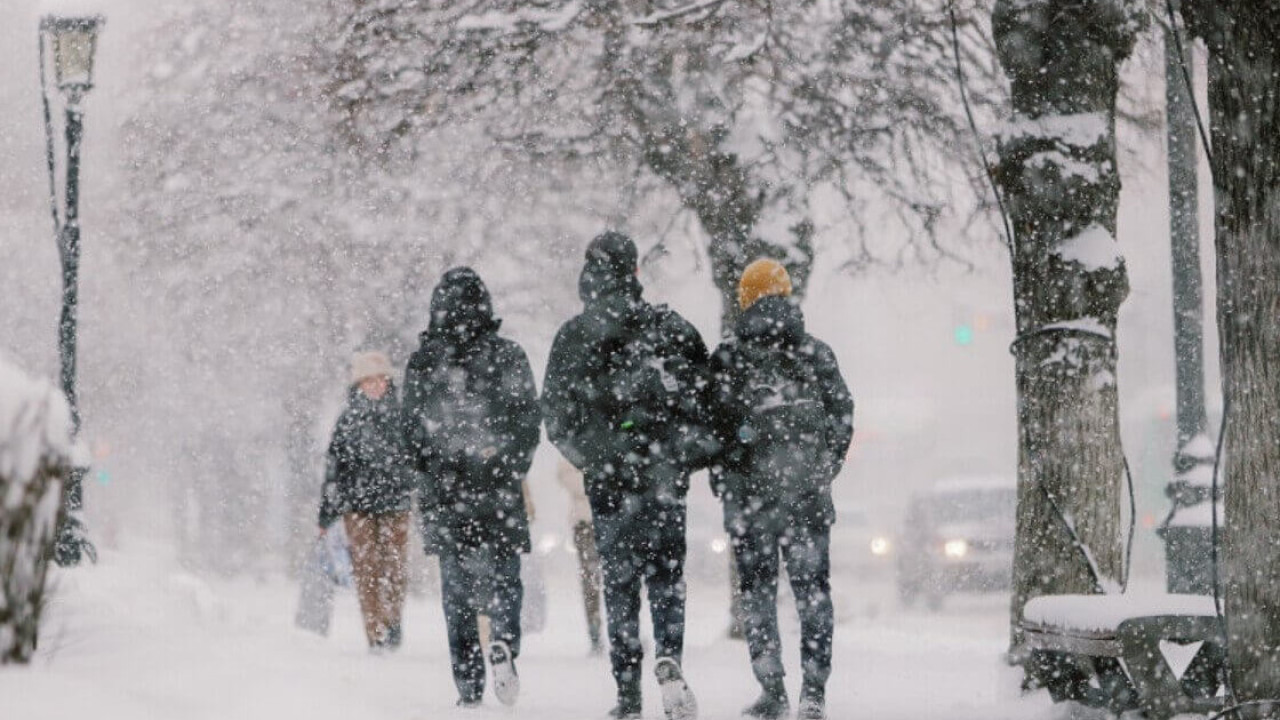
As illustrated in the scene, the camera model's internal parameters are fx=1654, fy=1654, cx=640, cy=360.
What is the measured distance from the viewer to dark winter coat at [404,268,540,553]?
25.6 feet

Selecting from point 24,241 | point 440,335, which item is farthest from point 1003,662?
point 24,241

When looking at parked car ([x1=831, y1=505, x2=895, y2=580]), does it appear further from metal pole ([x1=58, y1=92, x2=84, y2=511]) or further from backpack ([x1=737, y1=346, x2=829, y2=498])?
backpack ([x1=737, y1=346, x2=829, y2=498])

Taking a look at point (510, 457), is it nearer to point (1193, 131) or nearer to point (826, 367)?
point (826, 367)

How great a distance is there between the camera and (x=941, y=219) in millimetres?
13547

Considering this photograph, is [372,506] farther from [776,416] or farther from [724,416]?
[776,416]

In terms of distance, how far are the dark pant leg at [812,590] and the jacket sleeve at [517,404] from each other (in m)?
1.43

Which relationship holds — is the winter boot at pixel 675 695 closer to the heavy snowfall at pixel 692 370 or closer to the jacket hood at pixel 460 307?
the heavy snowfall at pixel 692 370

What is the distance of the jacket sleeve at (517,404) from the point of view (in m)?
7.83

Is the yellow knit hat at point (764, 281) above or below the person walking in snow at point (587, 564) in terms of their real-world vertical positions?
above

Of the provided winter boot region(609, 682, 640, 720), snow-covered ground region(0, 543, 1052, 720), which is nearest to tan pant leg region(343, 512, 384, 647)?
snow-covered ground region(0, 543, 1052, 720)

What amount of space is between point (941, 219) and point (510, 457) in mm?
Answer: 6660

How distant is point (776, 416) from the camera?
7.15m

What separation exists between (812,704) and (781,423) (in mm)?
1219

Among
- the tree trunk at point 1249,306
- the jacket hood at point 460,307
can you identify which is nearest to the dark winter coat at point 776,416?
the jacket hood at point 460,307
